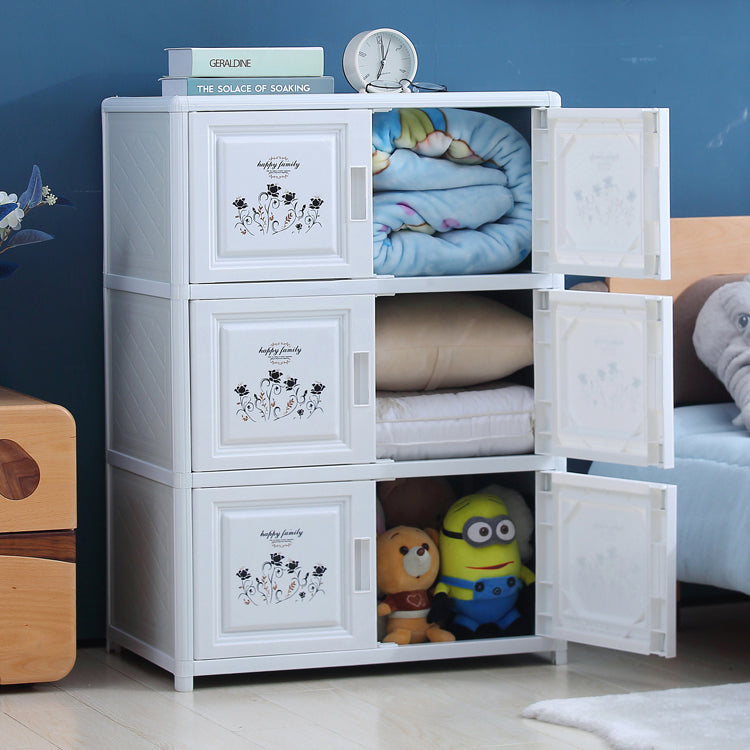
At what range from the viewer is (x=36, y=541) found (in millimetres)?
2580

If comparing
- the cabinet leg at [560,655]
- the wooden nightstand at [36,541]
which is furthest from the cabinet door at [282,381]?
the cabinet leg at [560,655]

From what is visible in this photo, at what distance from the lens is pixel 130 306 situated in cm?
276

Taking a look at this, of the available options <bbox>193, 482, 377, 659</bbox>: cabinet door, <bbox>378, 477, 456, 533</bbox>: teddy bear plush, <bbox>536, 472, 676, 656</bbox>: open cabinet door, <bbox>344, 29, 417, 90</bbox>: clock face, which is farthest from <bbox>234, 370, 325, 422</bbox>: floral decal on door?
<bbox>344, 29, 417, 90</bbox>: clock face

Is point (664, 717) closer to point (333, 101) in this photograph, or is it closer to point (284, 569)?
point (284, 569)

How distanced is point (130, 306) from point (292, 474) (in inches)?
18.4

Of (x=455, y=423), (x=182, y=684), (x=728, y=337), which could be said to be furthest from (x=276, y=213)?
(x=728, y=337)

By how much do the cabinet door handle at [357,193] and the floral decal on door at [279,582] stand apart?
0.65m

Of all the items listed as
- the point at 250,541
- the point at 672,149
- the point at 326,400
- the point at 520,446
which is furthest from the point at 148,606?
the point at 672,149

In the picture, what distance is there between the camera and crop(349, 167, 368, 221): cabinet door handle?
2625 mm

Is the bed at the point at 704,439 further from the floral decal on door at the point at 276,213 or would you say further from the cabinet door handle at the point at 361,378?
the floral decal on door at the point at 276,213

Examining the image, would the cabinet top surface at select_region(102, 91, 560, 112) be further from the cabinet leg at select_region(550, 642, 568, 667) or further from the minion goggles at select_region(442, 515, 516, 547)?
the cabinet leg at select_region(550, 642, 568, 667)

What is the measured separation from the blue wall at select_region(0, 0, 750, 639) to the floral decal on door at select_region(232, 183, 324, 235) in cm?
46

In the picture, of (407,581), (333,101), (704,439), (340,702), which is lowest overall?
(340,702)

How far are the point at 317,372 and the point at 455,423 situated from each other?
Answer: 30 cm
